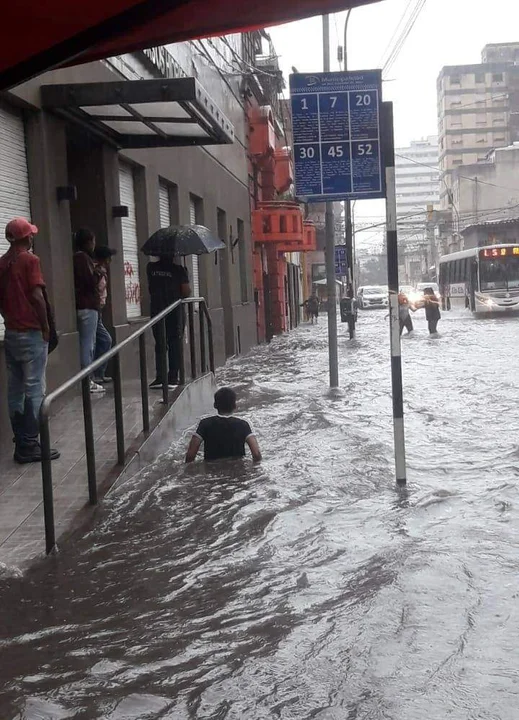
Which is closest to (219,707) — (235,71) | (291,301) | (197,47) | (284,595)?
(284,595)

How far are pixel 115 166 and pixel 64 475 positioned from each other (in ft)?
21.3

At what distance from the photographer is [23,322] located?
7.16 metres

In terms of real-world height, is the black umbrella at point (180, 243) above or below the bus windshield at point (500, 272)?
above

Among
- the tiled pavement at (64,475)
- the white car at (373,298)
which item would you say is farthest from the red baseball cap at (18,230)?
the white car at (373,298)

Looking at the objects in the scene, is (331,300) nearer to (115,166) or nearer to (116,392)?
(115,166)

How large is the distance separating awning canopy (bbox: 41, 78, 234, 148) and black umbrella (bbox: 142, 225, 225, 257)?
1256 mm

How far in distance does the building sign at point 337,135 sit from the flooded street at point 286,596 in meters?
3.17

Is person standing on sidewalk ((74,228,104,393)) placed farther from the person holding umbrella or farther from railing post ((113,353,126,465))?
railing post ((113,353,126,465))

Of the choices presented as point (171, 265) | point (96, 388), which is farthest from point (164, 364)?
point (171, 265)

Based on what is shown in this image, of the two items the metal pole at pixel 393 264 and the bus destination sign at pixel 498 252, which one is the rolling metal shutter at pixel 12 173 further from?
the bus destination sign at pixel 498 252

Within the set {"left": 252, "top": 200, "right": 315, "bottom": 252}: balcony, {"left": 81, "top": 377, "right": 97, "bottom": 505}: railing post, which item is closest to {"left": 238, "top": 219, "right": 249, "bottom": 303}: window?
{"left": 252, "top": 200, "right": 315, "bottom": 252}: balcony

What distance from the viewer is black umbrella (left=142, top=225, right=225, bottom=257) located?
36.9ft

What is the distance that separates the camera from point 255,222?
2936 cm

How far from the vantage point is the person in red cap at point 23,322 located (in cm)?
714
